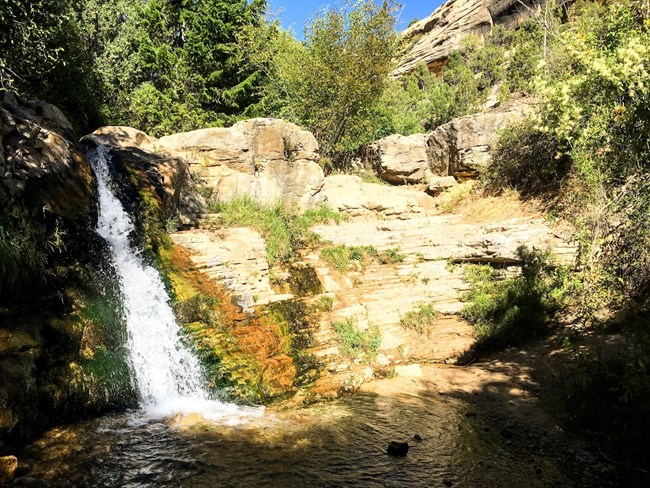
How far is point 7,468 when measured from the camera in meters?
4.10

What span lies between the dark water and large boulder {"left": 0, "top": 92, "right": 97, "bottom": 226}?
366 cm

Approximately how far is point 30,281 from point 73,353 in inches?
45.7

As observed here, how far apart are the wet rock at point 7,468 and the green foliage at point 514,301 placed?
22.5 feet

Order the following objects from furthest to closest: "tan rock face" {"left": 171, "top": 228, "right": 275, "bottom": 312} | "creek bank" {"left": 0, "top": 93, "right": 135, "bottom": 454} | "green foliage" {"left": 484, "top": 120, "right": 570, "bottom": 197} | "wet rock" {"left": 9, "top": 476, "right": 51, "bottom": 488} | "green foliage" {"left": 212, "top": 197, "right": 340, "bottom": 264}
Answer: "green foliage" {"left": 212, "top": 197, "right": 340, "bottom": 264} < "green foliage" {"left": 484, "top": 120, "right": 570, "bottom": 197} < "tan rock face" {"left": 171, "top": 228, "right": 275, "bottom": 312} < "creek bank" {"left": 0, "top": 93, "right": 135, "bottom": 454} < "wet rock" {"left": 9, "top": 476, "right": 51, "bottom": 488}

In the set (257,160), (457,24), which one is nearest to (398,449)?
(257,160)

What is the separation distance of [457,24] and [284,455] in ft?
110

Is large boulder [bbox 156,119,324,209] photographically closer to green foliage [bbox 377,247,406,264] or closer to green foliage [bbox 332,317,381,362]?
green foliage [bbox 377,247,406,264]

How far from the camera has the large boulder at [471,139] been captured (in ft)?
44.2

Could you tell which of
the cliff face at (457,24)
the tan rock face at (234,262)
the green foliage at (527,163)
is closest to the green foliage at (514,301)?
the green foliage at (527,163)

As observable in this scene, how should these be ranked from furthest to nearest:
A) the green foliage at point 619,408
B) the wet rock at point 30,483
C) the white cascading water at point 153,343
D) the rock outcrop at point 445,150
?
the rock outcrop at point 445,150 → the white cascading water at point 153,343 → the green foliage at point 619,408 → the wet rock at point 30,483

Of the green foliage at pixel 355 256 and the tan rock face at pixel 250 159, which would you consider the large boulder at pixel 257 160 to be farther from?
the green foliage at pixel 355 256

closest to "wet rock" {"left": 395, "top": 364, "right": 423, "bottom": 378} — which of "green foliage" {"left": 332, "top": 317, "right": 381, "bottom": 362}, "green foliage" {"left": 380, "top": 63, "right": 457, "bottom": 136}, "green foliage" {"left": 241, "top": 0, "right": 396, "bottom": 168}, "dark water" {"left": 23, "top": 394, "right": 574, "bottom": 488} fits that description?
"green foliage" {"left": 332, "top": 317, "right": 381, "bottom": 362}

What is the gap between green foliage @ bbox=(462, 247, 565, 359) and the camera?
8.01 meters

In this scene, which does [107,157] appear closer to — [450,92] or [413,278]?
[413,278]
